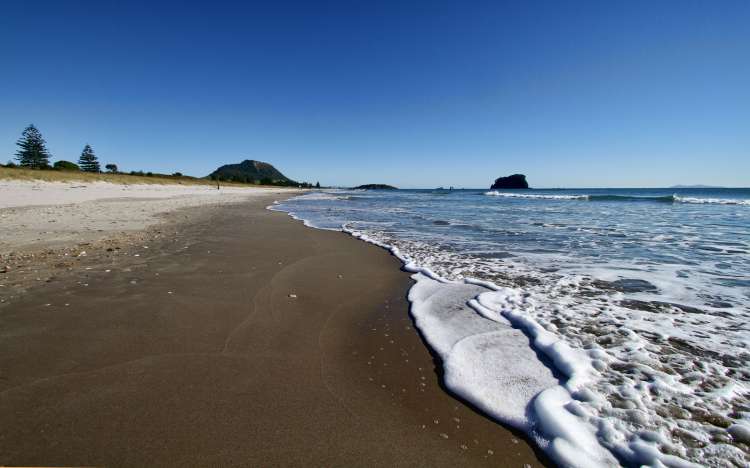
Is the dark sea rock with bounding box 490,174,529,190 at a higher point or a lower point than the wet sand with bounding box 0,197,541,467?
higher

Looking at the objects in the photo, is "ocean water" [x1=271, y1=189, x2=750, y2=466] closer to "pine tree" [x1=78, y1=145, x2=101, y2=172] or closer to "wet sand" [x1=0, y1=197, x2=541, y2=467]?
"wet sand" [x1=0, y1=197, x2=541, y2=467]

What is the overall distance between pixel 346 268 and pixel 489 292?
261 centimetres

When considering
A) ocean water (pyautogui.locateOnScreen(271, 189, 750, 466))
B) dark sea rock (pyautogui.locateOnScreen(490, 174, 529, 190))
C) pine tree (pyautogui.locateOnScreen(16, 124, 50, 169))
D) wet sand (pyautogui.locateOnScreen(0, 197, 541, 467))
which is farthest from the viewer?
dark sea rock (pyautogui.locateOnScreen(490, 174, 529, 190))

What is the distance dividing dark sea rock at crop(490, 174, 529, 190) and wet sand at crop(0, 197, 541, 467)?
390ft

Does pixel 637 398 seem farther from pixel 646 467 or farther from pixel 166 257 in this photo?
pixel 166 257

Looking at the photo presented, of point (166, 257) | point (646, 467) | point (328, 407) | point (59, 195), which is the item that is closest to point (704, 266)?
point (646, 467)

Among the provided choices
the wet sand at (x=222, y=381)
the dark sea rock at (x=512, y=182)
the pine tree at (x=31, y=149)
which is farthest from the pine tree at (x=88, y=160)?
the dark sea rock at (x=512, y=182)

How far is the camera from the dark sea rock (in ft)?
360

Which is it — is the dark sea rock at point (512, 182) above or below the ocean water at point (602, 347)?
above

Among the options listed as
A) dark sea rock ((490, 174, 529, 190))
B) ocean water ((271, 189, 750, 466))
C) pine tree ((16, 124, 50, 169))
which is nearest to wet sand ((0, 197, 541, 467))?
ocean water ((271, 189, 750, 466))

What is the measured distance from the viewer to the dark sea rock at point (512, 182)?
4316 inches

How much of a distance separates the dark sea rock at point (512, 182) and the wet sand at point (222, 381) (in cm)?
11881

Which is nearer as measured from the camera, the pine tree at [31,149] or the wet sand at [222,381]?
the wet sand at [222,381]

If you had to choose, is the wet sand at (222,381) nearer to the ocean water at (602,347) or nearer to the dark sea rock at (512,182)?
the ocean water at (602,347)
